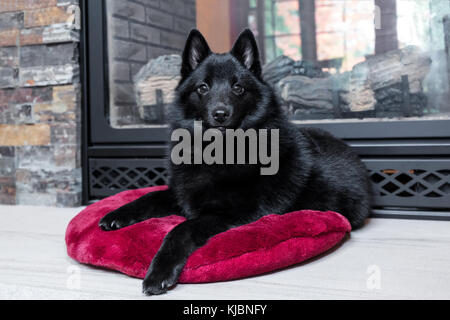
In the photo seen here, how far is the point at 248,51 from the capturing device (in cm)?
136

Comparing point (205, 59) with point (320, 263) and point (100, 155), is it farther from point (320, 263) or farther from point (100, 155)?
point (100, 155)

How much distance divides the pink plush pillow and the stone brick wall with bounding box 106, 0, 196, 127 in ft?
3.16

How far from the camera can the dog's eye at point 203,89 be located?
51.7 inches

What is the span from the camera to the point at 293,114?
1.95 metres

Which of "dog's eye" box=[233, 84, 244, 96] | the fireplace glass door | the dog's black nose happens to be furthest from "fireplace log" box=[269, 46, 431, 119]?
the dog's black nose

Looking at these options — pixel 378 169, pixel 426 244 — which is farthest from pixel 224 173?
pixel 378 169

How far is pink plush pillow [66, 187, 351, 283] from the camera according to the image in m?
1.04

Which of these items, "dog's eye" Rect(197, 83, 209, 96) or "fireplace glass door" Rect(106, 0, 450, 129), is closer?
"dog's eye" Rect(197, 83, 209, 96)

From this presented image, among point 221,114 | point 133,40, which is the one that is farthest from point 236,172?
point 133,40

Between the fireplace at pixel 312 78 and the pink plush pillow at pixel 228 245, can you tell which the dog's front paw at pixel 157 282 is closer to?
the pink plush pillow at pixel 228 245

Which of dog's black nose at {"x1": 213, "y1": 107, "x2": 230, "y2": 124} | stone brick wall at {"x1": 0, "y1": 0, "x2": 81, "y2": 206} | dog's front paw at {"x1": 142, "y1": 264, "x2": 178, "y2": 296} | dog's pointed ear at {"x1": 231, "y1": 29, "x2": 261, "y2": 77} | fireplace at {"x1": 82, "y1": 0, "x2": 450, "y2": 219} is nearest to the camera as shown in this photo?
dog's front paw at {"x1": 142, "y1": 264, "x2": 178, "y2": 296}

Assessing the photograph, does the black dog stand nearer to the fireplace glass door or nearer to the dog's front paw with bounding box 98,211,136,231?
the dog's front paw with bounding box 98,211,136,231

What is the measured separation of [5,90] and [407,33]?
201cm

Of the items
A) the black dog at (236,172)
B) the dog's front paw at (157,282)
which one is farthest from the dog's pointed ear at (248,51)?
the dog's front paw at (157,282)
